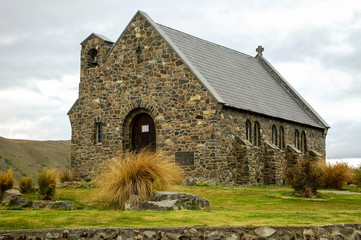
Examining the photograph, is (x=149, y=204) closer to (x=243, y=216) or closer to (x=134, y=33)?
(x=243, y=216)

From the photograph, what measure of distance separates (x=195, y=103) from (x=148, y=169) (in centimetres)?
1003

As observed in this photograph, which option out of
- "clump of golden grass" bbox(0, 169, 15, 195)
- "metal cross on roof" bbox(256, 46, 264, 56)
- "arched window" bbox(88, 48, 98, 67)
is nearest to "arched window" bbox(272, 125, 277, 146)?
"arched window" bbox(88, 48, 98, 67)

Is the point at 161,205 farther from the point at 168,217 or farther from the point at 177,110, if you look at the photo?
the point at 177,110

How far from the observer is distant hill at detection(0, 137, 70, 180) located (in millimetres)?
50500

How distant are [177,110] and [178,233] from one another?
15.3 metres

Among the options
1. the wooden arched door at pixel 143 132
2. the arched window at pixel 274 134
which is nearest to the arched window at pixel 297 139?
the arched window at pixel 274 134

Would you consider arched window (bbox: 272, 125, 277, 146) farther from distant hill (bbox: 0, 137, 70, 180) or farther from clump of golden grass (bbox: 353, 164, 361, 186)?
distant hill (bbox: 0, 137, 70, 180)

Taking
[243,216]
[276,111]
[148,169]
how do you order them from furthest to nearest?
[276,111] → [148,169] → [243,216]

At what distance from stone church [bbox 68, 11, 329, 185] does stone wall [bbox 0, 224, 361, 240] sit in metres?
13.0

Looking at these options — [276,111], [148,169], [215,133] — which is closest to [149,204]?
[148,169]

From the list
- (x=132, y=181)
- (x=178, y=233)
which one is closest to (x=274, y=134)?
(x=132, y=181)

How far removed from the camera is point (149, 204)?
44.5 feet

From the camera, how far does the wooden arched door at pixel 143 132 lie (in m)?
27.1

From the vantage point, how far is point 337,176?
84.9 ft
